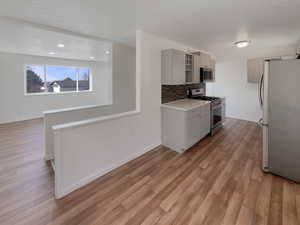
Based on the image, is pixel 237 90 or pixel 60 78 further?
pixel 60 78

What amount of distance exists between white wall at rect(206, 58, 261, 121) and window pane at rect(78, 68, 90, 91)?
574 cm

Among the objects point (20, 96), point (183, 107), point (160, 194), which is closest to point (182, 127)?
point (183, 107)

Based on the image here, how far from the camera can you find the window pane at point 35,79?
6.10 metres

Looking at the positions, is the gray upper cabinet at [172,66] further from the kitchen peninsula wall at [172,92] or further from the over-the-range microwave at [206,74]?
the over-the-range microwave at [206,74]

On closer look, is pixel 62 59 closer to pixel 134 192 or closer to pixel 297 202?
pixel 134 192

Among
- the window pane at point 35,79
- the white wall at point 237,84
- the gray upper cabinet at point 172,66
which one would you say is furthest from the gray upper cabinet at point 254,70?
the window pane at point 35,79

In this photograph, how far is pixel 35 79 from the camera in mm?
6305

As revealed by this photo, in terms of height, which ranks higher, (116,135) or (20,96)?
(20,96)

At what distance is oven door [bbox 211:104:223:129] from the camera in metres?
4.33

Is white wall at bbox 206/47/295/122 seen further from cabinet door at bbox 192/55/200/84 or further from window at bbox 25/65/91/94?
window at bbox 25/65/91/94

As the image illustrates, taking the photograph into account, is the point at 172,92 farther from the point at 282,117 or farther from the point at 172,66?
the point at 282,117

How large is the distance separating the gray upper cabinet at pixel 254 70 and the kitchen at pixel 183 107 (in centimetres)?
172

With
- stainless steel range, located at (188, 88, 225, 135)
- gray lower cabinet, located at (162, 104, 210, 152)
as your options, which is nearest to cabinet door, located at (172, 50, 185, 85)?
gray lower cabinet, located at (162, 104, 210, 152)

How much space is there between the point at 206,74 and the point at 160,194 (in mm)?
3603
